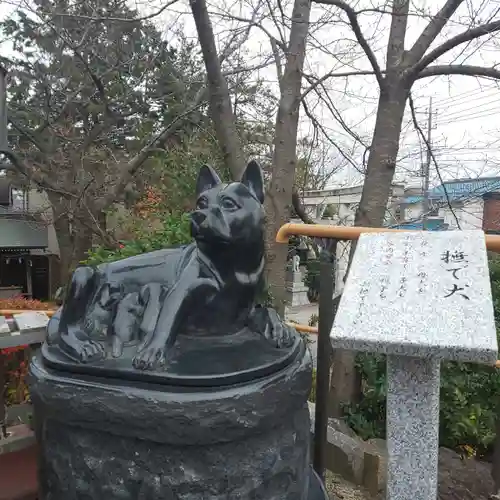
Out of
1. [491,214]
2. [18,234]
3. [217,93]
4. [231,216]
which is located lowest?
[18,234]

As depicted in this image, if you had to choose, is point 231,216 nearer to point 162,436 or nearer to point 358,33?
point 162,436

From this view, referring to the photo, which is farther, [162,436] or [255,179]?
[255,179]

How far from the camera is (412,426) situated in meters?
1.71

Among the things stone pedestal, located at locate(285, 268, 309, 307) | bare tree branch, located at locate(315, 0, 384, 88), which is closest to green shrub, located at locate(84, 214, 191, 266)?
bare tree branch, located at locate(315, 0, 384, 88)

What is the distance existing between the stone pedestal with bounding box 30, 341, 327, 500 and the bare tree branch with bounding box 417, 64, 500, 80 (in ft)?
10.4

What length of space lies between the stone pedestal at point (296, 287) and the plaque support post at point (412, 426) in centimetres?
1192

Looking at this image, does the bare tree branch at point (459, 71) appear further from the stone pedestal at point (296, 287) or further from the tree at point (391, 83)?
the stone pedestal at point (296, 287)

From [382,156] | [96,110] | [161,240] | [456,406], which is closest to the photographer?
[161,240]

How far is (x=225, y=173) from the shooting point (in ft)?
14.8

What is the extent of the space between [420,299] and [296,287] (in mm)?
12558

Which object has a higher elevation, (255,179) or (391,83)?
(391,83)

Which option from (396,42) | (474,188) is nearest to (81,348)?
(396,42)

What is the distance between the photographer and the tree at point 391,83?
3.78m

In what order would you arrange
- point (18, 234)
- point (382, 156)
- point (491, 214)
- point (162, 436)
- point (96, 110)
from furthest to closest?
point (18, 234) → point (491, 214) → point (96, 110) → point (382, 156) → point (162, 436)
